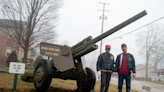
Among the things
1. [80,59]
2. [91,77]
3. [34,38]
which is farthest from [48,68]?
[34,38]

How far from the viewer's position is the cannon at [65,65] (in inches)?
164

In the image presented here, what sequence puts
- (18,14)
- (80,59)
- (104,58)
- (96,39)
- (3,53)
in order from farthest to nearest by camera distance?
(3,53), (18,14), (80,59), (104,58), (96,39)

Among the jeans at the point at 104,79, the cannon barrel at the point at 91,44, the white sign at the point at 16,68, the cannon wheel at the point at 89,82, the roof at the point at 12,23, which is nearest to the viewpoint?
the cannon barrel at the point at 91,44

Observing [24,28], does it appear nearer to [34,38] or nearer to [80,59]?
[34,38]

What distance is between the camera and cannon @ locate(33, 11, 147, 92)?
4.16 meters

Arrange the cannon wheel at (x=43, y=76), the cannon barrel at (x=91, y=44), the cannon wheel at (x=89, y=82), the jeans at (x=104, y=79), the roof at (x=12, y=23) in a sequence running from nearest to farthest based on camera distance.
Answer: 1. the cannon barrel at (x=91, y=44)
2. the cannon wheel at (x=43, y=76)
3. the jeans at (x=104, y=79)
4. the cannon wheel at (x=89, y=82)
5. the roof at (x=12, y=23)

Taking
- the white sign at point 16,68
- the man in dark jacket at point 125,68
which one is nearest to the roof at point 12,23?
the white sign at point 16,68

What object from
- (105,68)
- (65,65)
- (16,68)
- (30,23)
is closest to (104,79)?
(105,68)

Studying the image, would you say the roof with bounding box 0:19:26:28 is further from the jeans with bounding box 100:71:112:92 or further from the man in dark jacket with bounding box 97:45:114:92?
the jeans with bounding box 100:71:112:92

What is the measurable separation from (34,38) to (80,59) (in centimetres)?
1161

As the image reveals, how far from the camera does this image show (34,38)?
1534cm

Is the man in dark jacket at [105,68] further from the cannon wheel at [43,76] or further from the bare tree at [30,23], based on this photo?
the bare tree at [30,23]

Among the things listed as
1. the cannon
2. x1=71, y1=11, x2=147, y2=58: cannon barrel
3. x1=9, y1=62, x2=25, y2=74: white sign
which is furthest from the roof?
x1=71, y1=11, x2=147, y2=58: cannon barrel

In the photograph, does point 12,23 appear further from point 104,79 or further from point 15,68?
point 104,79
